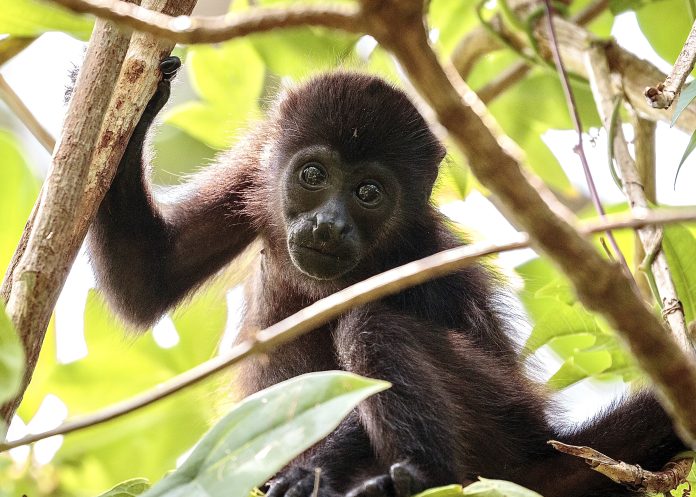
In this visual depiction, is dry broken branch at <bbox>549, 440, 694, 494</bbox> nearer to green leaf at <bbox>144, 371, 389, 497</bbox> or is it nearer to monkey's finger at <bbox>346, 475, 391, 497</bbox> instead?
monkey's finger at <bbox>346, 475, 391, 497</bbox>

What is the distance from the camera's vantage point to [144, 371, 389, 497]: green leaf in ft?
6.10

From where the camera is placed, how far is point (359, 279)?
4289 millimetres

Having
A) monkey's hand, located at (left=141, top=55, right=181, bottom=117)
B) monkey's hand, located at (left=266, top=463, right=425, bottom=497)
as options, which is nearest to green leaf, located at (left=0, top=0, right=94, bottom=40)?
monkey's hand, located at (left=141, top=55, right=181, bottom=117)

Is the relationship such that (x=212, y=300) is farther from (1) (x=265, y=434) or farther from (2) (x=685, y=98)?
(1) (x=265, y=434)

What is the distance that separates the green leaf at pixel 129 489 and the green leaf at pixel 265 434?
19.5 inches

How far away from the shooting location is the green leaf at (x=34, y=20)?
3.60 m

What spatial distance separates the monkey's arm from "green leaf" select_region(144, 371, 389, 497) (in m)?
1.89

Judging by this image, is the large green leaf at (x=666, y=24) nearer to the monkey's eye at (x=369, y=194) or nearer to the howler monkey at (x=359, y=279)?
the howler monkey at (x=359, y=279)

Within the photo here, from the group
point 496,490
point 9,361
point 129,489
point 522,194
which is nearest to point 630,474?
point 496,490

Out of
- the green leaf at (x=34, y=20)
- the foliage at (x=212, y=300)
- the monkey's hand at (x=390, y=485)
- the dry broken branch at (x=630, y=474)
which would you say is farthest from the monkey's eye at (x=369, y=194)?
the dry broken branch at (x=630, y=474)

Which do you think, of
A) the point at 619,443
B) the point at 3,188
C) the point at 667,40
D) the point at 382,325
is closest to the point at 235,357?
the point at 382,325

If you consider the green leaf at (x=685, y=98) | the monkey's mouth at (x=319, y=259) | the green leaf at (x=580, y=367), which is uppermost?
the green leaf at (x=685, y=98)

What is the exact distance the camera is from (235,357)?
182 cm

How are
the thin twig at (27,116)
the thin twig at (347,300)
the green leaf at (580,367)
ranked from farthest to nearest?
1. the thin twig at (27,116)
2. the green leaf at (580,367)
3. the thin twig at (347,300)
